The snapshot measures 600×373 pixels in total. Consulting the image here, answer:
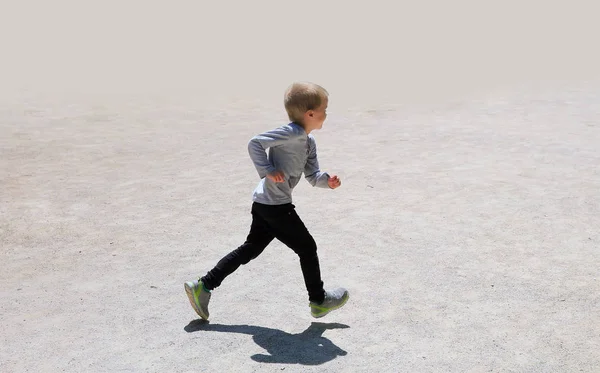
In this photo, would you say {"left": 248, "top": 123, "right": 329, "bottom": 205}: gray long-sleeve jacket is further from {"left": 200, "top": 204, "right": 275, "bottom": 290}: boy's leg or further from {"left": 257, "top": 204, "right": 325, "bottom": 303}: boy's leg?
{"left": 200, "top": 204, "right": 275, "bottom": 290}: boy's leg

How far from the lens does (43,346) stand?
445 cm

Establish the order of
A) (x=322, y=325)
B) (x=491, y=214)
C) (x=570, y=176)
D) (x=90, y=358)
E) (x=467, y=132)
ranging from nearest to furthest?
1. (x=90, y=358)
2. (x=322, y=325)
3. (x=491, y=214)
4. (x=570, y=176)
5. (x=467, y=132)

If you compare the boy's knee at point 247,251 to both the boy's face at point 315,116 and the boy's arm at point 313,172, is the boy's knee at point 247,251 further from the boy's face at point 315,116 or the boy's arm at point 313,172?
the boy's face at point 315,116

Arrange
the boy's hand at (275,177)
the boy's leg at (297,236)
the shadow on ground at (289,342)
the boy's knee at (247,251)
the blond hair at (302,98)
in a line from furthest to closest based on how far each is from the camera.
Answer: the boy's knee at (247,251) < the boy's leg at (297,236) < the blond hair at (302,98) < the boy's hand at (275,177) < the shadow on ground at (289,342)

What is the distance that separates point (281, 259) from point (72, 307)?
163 cm

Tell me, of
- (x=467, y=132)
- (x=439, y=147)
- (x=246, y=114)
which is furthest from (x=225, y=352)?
(x=246, y=114)

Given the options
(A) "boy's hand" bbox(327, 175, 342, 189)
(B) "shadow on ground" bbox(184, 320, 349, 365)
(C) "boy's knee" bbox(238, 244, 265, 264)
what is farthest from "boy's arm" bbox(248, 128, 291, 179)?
(B) "shadow on ground" bbox(184, 320, 349, 365)

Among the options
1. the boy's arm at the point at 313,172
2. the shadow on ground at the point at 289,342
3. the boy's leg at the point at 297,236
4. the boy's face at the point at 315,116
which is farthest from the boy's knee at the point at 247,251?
the boy's face at the point at 315,116

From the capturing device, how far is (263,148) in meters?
4.43

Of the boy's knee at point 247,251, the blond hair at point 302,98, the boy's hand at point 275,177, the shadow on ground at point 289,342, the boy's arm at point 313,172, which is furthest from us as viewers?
the boy's knee at point 247,251

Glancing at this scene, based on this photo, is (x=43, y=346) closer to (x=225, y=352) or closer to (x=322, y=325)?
(x=225, y=352)

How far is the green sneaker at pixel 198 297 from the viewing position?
186 inches

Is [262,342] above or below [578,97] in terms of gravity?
above

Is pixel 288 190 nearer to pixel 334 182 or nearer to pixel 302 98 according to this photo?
pixel 334 182
